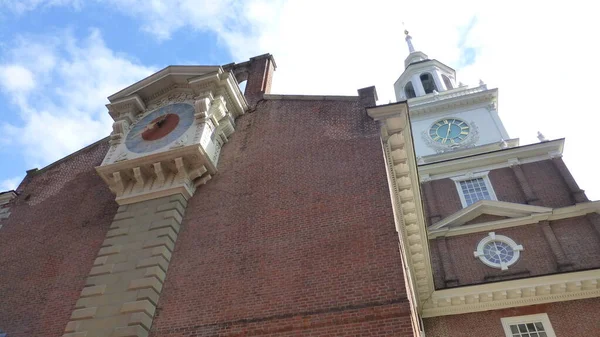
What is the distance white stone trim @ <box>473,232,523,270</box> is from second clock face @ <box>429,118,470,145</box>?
30.4 feet

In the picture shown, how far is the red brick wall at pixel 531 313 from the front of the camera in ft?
54.5

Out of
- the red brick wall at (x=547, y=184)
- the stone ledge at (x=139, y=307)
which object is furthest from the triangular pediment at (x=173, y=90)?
the red brick wall at (x=547, y=184)

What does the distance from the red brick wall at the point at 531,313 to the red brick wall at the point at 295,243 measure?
Result: 1064cm

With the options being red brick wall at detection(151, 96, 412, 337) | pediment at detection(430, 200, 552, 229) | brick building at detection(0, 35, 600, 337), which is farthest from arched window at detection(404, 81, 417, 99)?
red brick wall at detection(151, 96, 412, 337)

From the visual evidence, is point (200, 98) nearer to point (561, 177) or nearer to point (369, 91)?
point (369, 91)

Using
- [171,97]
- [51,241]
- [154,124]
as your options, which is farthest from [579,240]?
[51,241]

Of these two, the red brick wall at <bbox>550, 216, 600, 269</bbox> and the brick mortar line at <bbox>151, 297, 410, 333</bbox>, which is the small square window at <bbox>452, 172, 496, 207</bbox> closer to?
the red brick wall at <bbox>550, 216, 600, 269</bbox>

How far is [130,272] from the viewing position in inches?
428

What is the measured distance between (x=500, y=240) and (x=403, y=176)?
1143 cm

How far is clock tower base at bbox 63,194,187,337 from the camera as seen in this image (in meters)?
9.90

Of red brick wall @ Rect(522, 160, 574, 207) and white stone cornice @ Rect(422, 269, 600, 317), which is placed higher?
red brick wall @ Rect(522, 160, 574, 207)

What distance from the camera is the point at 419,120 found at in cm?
3145

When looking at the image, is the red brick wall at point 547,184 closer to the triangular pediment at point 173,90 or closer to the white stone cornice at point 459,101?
the white stone cornice at point 459,101

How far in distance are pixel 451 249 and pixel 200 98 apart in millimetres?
14906
